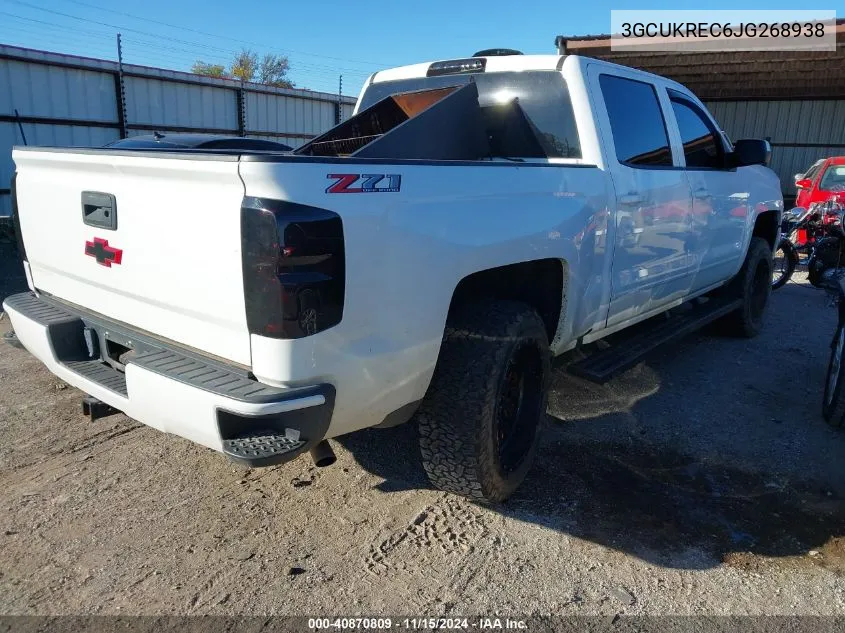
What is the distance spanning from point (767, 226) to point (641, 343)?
313 centimetres

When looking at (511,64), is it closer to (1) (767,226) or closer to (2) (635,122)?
(2) (635,122)


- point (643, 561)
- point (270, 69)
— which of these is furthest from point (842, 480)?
point (270, 69)

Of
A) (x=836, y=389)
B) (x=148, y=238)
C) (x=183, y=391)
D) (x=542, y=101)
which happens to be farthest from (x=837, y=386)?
(x=148, y=238)

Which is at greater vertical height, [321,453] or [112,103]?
[112,103]

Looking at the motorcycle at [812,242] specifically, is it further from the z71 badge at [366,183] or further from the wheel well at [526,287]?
the z71 badge at [366,183]

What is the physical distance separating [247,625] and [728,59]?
17.1 metres

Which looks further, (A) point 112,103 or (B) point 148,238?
(A) point 112,103

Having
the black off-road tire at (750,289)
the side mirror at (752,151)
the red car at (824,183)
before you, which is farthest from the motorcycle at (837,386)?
the red car at (824,183)

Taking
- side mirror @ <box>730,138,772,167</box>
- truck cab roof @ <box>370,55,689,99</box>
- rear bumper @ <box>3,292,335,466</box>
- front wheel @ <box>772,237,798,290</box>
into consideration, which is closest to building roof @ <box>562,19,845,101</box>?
front wheel @ <box>772,237,798,290</box>

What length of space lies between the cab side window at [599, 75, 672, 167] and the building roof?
954 centimetres

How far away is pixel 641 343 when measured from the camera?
4.43 meters

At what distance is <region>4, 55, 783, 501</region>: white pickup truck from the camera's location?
2.16 m

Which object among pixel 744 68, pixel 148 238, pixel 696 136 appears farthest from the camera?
pixel 744 68

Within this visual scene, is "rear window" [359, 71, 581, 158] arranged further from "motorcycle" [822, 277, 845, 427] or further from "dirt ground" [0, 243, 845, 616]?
"motorcycle" [822, 277, 845, 427]
